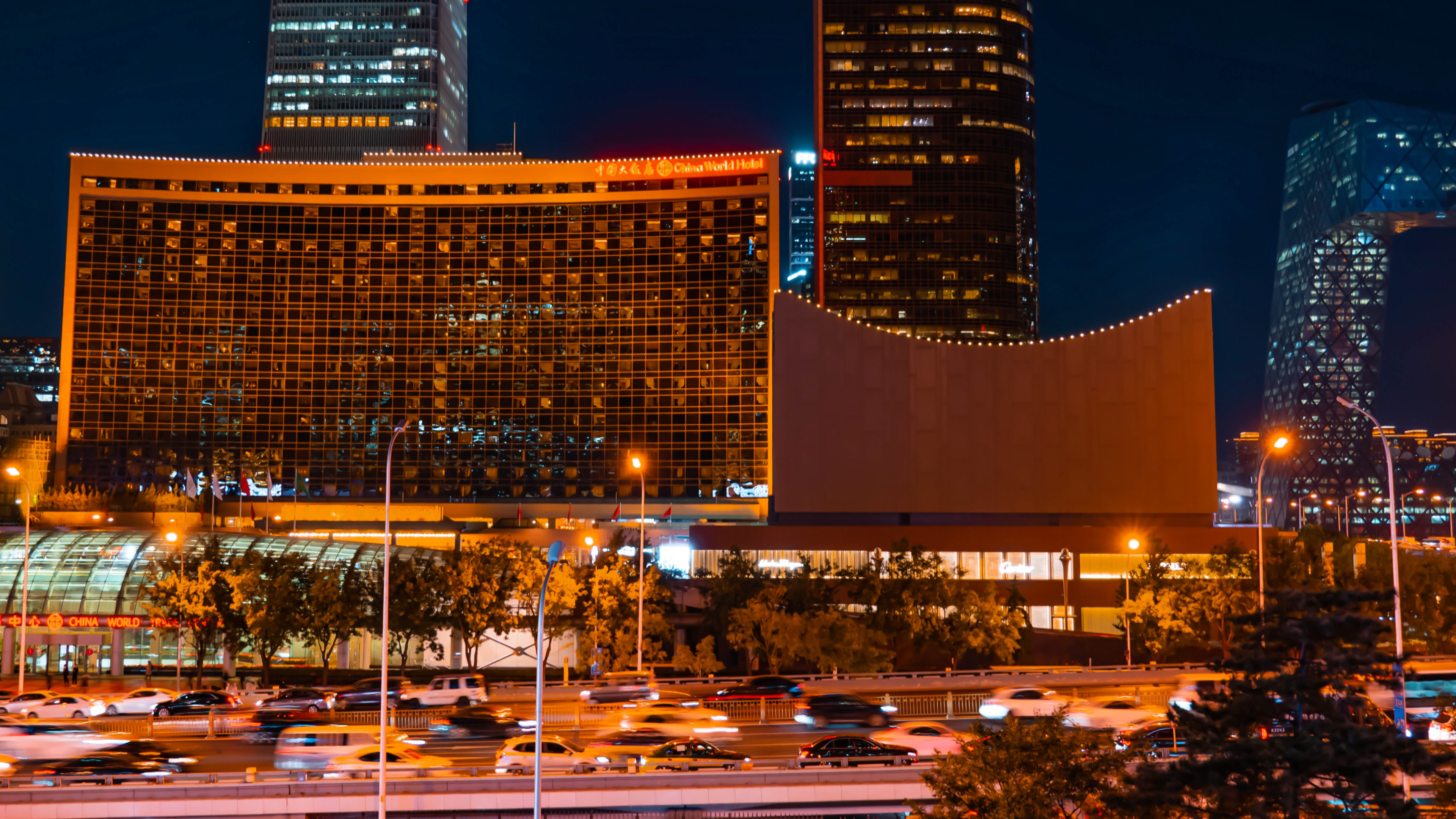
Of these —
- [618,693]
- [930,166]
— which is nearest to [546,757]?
[618,693]

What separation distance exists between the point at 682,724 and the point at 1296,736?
25.9 metres

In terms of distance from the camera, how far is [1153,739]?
33.6 m

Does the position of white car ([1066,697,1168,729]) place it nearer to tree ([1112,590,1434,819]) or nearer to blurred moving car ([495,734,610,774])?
blurred moving car ([495,734,610,774])

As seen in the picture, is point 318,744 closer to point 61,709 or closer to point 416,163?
point 61,709

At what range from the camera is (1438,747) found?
2627cm

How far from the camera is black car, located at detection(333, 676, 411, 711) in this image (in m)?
52.2

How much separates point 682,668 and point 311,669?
24096mm

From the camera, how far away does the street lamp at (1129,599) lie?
66562 millimetres

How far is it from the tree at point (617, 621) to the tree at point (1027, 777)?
118 feet

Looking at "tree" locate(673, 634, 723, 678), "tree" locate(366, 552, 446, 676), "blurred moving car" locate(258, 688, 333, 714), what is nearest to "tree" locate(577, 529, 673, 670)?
"tree" locate(673, 634, 723, 678)

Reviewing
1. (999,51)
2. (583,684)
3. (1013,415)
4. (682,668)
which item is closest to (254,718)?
(583,684)

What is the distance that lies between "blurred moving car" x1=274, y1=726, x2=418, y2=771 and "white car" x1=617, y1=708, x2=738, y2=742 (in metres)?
8.99

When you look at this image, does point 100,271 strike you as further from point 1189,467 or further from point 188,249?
point 1189,467

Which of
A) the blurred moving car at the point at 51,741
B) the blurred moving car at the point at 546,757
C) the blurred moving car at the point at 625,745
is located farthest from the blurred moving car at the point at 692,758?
the blurred moving car at the point at 51,741
